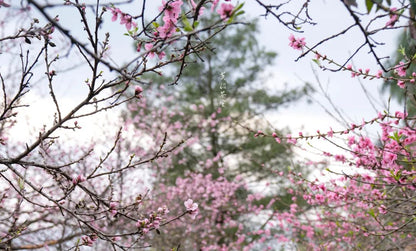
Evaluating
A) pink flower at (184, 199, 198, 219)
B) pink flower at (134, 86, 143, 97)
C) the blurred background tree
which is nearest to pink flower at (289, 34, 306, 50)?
pink flower at (134, 86, 143, 97)

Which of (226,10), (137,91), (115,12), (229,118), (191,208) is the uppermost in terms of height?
(229,118)

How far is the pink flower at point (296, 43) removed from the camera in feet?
9.46

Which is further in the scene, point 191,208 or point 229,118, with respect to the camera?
point 229,118

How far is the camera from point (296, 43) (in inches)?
114

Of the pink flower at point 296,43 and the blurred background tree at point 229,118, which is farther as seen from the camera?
the blurred background tree at point 229,118

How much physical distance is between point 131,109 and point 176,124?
5.28 feet

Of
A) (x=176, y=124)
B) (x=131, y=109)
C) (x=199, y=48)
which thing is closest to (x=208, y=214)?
(x=176, y=124)

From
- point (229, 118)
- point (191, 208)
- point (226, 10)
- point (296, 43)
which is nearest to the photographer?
point (226, 10)

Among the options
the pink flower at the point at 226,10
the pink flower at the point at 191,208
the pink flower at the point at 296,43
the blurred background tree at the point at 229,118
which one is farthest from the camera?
the blurred background tree at the point at 229,118

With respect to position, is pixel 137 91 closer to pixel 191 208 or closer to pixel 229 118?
pixel 191 208

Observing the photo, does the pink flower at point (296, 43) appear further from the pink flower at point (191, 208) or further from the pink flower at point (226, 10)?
the pink flower at point (226, 10)

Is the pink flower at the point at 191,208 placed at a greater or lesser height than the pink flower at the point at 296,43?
lesser

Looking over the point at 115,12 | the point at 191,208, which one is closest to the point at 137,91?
the point at 115,12

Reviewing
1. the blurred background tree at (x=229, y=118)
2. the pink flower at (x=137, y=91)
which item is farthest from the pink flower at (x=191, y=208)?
the blurred background tree at (x=229, y=118)
